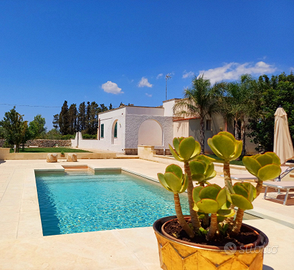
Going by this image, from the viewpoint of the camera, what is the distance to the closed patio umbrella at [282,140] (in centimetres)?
768

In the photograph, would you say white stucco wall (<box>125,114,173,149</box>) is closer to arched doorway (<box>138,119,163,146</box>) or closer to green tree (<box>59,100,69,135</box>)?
arched doorway (<box>138,119,163,146</box>)

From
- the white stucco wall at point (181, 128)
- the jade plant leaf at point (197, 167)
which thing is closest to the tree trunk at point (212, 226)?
the jade plant leaf at point (197, 167)

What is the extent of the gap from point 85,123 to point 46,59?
22.7 meters

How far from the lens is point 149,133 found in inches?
1028

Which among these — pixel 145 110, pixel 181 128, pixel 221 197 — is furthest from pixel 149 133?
pixel 221 197

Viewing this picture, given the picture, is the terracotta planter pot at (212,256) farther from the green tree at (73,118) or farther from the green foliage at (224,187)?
the green tree at (73,118)

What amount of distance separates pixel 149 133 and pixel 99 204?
1952 cm

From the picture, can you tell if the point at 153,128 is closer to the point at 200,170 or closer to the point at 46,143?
the point at 46,143

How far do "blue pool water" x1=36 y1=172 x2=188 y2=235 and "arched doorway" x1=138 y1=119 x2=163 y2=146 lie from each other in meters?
15.3

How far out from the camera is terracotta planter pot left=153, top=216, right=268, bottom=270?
1.76 meters

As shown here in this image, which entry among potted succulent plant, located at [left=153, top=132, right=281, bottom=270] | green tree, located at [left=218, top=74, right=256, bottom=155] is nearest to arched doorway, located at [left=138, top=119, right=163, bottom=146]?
green tree, located at [left=218, top=74, right=256, bottom=155]

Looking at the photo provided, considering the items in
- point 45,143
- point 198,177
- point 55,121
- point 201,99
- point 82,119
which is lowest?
point 45,143

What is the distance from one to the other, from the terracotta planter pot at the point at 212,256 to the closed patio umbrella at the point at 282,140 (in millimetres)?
6550

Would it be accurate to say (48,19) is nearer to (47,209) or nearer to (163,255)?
(47,209)
